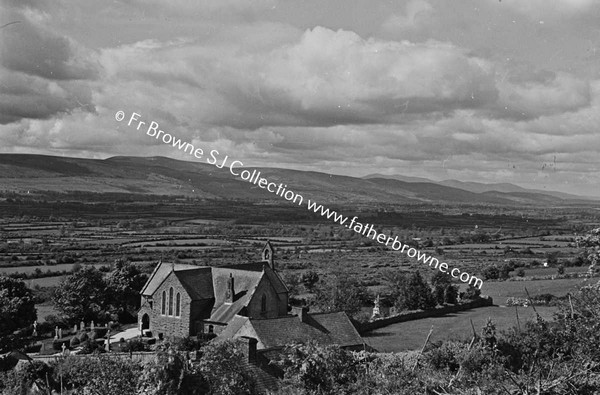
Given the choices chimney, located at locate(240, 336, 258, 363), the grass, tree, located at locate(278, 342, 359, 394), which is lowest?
the grass

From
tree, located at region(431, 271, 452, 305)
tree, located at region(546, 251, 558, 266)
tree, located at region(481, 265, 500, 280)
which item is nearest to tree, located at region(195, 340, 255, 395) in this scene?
tree, located at region(431, 271, 452, 305)

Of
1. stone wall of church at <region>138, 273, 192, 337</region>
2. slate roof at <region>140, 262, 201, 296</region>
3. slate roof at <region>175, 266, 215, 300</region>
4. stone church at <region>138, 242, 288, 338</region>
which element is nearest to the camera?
stone church at <region>138, 242, 288, 338</region>

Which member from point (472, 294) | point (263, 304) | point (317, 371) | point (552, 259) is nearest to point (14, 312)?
point (263, 304)

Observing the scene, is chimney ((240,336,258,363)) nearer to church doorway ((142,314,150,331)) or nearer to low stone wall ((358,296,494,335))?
low stone wall ((358,296,494,335))

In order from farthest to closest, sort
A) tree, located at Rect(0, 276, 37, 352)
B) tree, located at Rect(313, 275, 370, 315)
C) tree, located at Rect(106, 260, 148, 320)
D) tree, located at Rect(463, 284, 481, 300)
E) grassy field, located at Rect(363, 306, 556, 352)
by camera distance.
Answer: tree, located at Rect(463, 284, 481, 300) < tree, located at Rect(106, 260, 148, 320) < tree, located at Rect(313, 275, 370, 315) < grassy field, located at Rect(363, 306, 556, 352) < tree, located at Rect(0, 276, 37, 352)

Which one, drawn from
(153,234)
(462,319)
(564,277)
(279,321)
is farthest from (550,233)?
(279,321)

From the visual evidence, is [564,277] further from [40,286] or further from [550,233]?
[550,233]
